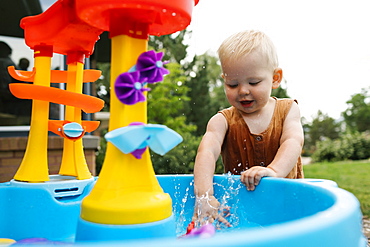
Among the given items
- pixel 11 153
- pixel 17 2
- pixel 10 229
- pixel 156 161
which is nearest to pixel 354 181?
pixel 156 161

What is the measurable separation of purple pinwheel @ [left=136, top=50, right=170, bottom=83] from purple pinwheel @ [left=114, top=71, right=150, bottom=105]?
12 millimetres

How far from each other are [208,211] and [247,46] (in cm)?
61

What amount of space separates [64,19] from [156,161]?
15.5 ft

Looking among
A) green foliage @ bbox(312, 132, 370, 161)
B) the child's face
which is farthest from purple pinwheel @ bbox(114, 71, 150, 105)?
green foliage @ bbox(312, 132, 370, 161)

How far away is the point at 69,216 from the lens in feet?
3.30

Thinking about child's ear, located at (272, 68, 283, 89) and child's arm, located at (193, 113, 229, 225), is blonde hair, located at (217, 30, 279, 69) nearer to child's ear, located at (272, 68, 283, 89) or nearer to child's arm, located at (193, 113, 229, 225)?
child's ear, located at (272, 68, 283, 89)

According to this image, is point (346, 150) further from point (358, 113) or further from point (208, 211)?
point (208, 211)

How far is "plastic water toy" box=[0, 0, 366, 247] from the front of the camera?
0.56m

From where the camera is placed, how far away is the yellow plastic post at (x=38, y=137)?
99 cm

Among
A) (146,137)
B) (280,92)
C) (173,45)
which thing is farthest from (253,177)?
(173,45)

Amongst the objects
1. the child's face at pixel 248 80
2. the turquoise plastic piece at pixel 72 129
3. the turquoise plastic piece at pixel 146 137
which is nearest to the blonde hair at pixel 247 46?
the child's face at pixel 248 80

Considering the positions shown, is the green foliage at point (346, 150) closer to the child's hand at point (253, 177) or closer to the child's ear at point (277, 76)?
the child's ear at point (277, 76)

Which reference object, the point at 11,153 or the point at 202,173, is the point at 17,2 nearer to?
the point at 11,153

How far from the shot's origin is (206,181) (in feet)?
3.67
